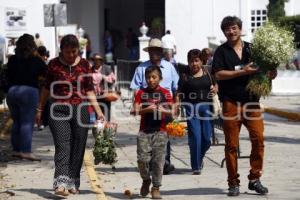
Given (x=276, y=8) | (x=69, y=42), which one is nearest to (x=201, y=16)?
(x=276, y=8)

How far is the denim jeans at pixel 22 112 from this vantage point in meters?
14.1

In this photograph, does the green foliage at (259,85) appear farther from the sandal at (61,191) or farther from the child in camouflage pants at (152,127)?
the sandal at (61,191)

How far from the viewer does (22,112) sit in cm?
1427

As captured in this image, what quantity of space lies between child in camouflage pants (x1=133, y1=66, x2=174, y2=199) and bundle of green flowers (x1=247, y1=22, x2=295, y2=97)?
108cm

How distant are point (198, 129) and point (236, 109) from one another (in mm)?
2346

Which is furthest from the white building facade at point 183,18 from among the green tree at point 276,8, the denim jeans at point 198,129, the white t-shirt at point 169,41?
the denim jeans at point 198,129

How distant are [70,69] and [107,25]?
33.1 meters

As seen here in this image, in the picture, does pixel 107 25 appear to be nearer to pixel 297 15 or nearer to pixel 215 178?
pixel 297 15

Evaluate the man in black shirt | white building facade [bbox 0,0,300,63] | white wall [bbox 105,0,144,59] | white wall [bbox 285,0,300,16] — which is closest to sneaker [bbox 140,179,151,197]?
the man in black shirt

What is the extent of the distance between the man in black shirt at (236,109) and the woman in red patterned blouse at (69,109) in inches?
60.4

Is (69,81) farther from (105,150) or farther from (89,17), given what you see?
(89,17)

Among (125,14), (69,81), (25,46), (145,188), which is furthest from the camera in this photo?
(125,14)

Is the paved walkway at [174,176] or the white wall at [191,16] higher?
the white wall at [191,16]

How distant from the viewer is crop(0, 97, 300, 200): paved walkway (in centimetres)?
1120
